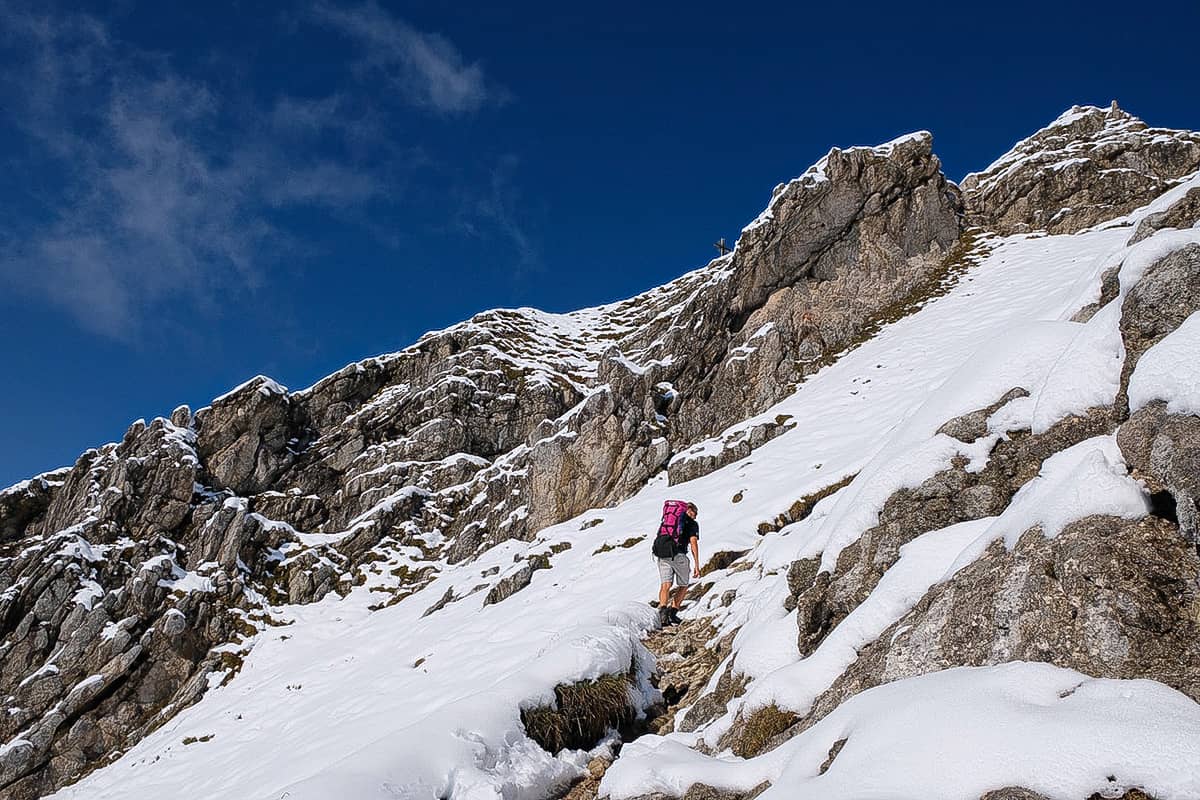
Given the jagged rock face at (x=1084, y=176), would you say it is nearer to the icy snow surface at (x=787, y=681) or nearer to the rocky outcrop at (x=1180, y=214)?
the icy snow surface at (x=787, y=681)

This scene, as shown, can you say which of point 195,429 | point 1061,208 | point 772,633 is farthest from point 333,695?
point 1061,208

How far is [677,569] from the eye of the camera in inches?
585

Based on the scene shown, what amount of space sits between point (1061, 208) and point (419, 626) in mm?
50253

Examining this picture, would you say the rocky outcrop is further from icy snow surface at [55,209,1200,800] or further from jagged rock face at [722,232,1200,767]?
jagged rock face at [722,232,1200,767]

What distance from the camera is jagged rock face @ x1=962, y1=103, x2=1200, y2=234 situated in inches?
1698

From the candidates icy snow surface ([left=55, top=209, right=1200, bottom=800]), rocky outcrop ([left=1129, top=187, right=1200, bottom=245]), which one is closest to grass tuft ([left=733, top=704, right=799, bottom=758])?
icy snow surface ([left=55, top=209, right=1200, bottom=800])

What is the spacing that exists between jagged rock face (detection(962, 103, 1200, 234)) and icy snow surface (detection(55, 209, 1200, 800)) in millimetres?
26226

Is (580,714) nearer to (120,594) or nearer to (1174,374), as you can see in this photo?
(1174,374)

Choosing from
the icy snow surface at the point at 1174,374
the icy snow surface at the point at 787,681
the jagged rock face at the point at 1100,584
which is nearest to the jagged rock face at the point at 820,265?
the icy snow surface at the point at 787,681

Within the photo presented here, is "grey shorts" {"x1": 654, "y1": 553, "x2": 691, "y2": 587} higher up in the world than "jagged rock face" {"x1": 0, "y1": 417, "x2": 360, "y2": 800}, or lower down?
lower down

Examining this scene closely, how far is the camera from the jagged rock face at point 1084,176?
1698 inches

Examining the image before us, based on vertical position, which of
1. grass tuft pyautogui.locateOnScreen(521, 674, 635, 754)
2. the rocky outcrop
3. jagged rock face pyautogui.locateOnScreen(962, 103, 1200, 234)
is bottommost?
grass tuft pyautogui.locateOnScreen(521, 674, 635, 754)

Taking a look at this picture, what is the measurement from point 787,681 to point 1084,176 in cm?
5369

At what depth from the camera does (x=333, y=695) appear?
21062 millimetres
